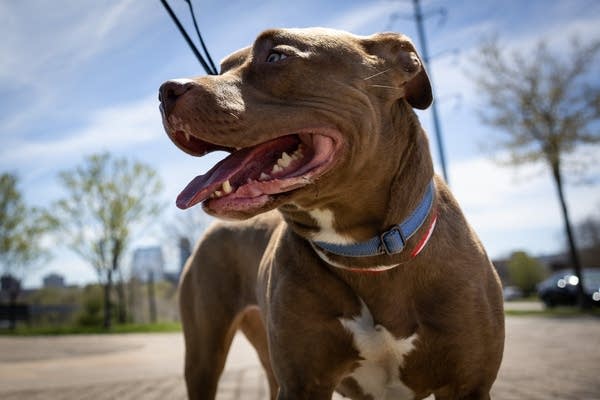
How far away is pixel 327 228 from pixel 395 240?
0.32m

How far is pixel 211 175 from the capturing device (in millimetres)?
2244

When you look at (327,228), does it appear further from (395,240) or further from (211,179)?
(211,179)

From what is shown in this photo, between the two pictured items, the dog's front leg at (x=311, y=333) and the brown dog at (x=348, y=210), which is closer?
the brown dog at (x=348, y=210)

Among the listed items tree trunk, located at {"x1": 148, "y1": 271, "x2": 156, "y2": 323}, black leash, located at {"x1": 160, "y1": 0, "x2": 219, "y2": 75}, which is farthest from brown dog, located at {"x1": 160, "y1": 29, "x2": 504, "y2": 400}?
tree trunk, located at {"x1": 148, "y1": 271, "x2": 156, "y2": 323}

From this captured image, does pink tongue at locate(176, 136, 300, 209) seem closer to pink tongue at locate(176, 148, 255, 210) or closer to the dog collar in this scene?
pink tongue at locate(176, 148, 255, 210)

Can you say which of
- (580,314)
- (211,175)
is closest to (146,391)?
(211,175)

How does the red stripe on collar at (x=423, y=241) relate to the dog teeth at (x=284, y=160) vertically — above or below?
below


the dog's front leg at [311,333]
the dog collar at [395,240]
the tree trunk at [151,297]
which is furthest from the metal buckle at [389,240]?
the tree trunk at [151,297]

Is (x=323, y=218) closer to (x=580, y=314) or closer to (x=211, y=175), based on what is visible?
(x=211, y=175)

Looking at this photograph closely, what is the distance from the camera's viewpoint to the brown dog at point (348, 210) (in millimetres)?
2203

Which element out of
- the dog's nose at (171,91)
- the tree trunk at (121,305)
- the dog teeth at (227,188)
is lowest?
the tree trunk at (121,305)

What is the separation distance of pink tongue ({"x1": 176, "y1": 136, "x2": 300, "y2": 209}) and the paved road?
13.2 ft

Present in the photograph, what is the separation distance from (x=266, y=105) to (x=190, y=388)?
245 cm

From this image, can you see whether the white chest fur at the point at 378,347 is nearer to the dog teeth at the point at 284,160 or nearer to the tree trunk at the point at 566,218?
the dog teeth at the point at 284,160
